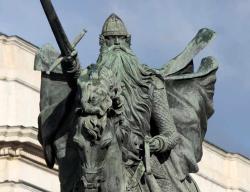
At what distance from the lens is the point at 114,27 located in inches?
511

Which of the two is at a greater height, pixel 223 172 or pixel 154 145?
pixel 223 172

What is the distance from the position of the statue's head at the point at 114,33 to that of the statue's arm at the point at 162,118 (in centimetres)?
50

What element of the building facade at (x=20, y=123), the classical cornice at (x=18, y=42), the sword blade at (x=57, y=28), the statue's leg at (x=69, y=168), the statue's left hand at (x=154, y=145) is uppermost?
the classical cornice at (x=18, y=42)

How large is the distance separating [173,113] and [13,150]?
32.3m

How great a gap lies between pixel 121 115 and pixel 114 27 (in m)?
1.30

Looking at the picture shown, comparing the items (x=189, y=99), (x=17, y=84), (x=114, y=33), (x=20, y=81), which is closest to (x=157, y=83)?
(x=114, y=33)

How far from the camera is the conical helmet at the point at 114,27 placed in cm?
1298

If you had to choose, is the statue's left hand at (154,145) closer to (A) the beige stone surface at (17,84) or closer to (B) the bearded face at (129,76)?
(B) the bearded face at (129,76)

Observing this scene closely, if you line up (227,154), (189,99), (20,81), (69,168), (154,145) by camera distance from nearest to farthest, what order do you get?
(69,168) → (154,145) → (189,99) → (20,81) → (227,154)

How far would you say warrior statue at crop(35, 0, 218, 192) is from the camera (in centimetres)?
1158

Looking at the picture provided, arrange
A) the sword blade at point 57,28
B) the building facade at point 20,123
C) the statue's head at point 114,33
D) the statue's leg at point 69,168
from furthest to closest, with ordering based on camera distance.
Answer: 1. the building facade at point 20,123
2. the statue's head at point 114,33
3. the statue's leg at point 69,168
4. the sword blade at point 57,28

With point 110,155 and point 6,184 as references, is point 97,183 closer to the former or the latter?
point 110,155

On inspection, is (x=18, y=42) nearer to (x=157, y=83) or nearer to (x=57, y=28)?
(x=157, y=83)

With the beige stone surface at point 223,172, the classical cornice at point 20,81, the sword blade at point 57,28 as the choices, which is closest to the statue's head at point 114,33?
the sword blade at point 57,28
